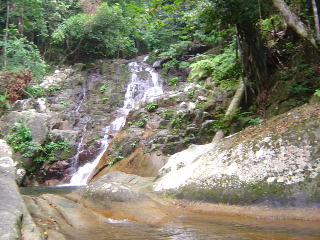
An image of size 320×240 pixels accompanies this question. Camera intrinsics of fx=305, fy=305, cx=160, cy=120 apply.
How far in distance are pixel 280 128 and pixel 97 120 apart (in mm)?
12650

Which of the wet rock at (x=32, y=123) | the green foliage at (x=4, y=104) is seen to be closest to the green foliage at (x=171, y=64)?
the wet rock at (x=32, y=123)

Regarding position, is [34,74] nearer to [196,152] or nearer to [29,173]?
[29,173]

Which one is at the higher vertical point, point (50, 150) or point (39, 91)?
point (39, 91)

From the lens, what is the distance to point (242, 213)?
15.9 feet

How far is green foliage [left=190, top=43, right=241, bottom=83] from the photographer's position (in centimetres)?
1125

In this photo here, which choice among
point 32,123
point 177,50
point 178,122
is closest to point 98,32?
point 177,50

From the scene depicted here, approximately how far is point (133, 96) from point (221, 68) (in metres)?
8.22

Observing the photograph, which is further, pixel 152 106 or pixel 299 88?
pixel 152 106

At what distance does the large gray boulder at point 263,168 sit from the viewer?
186 inches

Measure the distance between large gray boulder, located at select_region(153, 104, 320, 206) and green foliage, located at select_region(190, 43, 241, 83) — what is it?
171 inches

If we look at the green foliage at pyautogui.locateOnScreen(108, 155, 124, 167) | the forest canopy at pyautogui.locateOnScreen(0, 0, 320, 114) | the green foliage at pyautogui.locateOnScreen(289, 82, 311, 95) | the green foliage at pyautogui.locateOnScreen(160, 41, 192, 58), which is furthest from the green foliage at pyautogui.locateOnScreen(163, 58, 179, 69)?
the green foliage at pyautogui.locateOnScreen(289, 82, 311, 95)

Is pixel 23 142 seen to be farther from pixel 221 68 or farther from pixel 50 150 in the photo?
pixel 221 68

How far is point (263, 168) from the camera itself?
5.16m

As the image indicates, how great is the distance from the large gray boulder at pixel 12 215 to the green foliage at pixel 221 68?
7382 mm
